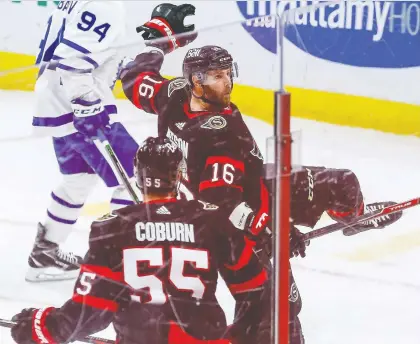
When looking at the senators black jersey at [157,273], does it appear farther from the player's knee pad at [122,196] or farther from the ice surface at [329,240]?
the player's knee pad at [122,196]

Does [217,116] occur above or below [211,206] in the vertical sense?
above

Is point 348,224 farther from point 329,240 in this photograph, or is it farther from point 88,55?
point 88,55

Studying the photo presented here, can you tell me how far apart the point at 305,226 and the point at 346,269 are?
0.82 m

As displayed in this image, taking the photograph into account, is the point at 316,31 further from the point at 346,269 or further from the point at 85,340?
the point at 346,269

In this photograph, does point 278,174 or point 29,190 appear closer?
point 278,174

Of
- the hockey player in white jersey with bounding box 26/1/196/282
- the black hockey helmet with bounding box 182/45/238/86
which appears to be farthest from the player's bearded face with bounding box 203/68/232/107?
the hockey player in white jersey with bounding box 26/1/196/282

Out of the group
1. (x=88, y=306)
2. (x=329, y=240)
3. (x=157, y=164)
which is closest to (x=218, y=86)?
(x=157, y=164)

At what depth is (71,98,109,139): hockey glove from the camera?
5.64 ft

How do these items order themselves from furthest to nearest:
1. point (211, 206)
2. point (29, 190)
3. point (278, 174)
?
point (29, 190), point (211, 206), point (278, 174)

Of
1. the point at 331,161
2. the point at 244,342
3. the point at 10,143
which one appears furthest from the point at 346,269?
the point at 10,143

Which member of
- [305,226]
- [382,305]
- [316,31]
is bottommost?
[382,305]

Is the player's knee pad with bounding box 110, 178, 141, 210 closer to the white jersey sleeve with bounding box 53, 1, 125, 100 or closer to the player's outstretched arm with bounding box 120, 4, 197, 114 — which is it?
the player's outstretched arm with bounding box 120, 4, 197, 114

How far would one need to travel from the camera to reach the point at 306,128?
180 cm

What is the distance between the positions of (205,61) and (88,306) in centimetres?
49
